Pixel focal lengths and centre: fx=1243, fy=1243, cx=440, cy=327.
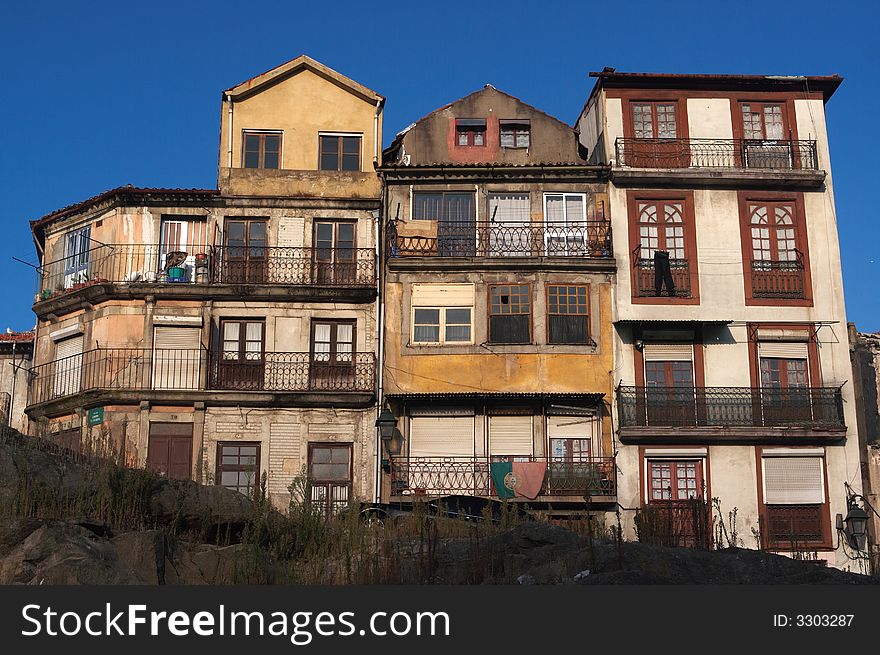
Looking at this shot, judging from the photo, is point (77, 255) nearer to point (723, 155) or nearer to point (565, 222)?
point (565, 222)

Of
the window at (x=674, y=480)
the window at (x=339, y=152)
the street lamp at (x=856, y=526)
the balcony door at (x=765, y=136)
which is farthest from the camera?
the window at (x=339, y=152)

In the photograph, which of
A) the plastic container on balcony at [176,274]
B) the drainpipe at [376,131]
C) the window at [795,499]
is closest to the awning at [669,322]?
the window at [795,499]

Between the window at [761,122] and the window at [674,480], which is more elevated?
the window at [761,122]

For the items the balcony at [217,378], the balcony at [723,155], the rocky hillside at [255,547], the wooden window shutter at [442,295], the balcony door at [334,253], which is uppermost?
the balcony at [723,155]

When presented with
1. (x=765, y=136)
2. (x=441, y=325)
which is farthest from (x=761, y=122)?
(x=441, y=325)

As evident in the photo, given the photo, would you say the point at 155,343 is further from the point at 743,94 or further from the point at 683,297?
the point at 743,94

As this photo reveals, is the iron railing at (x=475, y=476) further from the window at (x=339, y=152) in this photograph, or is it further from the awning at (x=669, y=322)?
the window at (x=339, y=152)

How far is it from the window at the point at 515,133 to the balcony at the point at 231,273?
228 inches

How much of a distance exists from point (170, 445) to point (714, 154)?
61.7 feet

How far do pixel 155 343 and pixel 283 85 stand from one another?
926 cm

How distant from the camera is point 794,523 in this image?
117 ft

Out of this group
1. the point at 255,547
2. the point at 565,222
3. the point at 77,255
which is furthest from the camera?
the point at 77,255

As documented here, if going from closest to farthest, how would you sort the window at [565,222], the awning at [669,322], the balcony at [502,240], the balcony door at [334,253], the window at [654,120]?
1. the awning at [669,322]
2. the balcony at [502,240]
3. the window at [565,222]
4. the balcony door at [334,253]
5. the window at [654,120]

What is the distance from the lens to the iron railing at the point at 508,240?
124 feet
